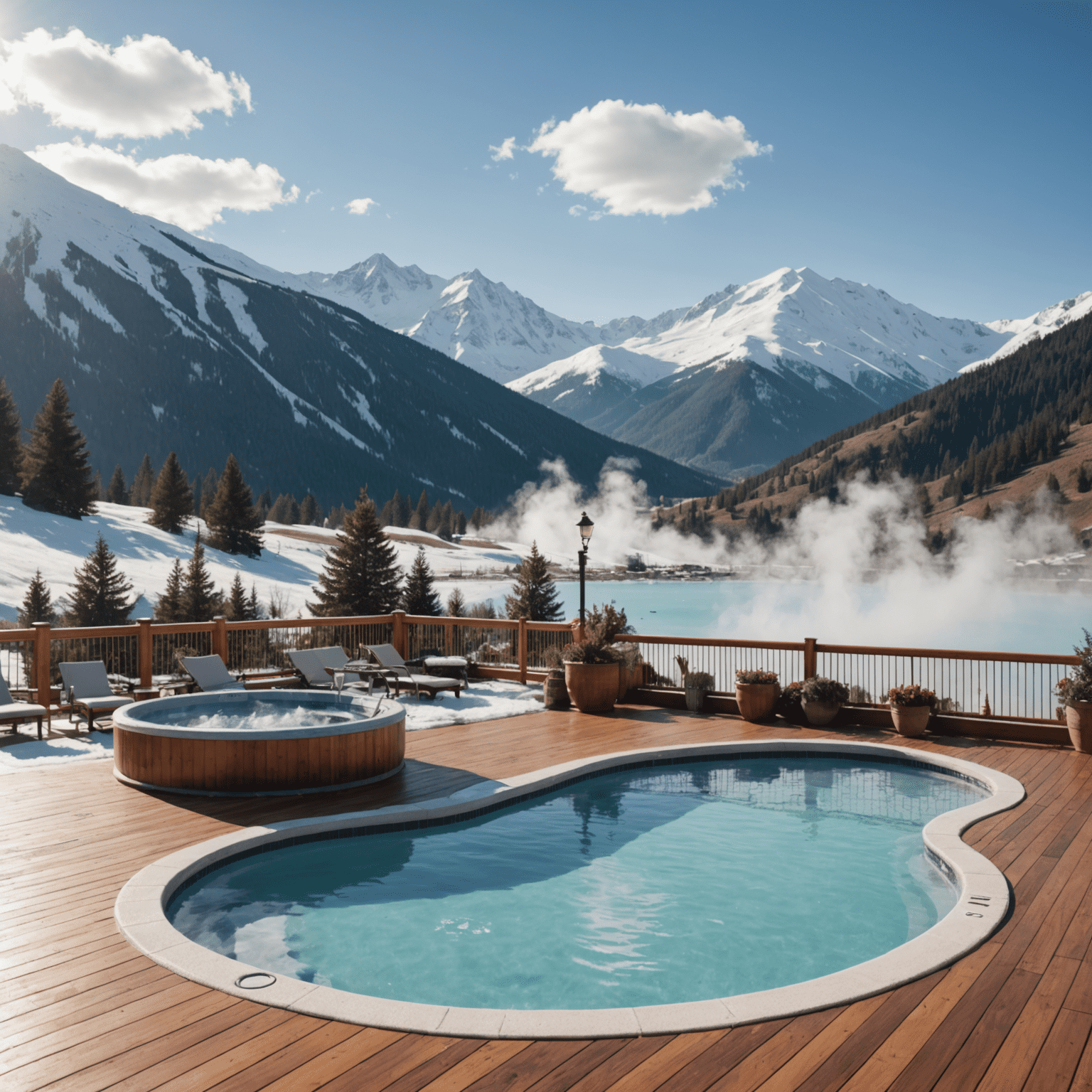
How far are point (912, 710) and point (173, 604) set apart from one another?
103 feet

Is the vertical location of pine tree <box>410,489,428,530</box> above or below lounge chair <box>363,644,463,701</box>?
above

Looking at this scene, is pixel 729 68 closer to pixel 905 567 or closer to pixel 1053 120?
pixel 1053 120

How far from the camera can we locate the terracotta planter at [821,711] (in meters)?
10.2

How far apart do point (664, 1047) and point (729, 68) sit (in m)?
14.7

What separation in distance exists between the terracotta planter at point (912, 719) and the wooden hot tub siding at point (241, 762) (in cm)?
631

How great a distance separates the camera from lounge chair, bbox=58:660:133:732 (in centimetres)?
918

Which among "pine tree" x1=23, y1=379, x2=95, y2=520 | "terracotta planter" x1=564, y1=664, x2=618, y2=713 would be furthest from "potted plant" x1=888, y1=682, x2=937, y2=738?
"pine tree" x1=23, y1=379, x2=95, y2=520

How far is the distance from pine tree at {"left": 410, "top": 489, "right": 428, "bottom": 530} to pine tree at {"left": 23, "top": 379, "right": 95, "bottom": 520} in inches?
2321

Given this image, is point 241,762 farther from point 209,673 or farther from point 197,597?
point 197,597

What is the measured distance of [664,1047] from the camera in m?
3.13

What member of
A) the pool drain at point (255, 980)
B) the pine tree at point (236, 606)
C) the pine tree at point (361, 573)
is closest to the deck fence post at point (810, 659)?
the pool drain at point (255, 980)

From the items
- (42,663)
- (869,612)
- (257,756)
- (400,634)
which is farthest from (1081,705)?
(869,612)

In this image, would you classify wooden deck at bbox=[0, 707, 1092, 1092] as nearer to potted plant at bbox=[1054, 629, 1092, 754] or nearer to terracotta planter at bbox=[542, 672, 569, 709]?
potted plant at bbox=[1054, 629, 1092, 754]

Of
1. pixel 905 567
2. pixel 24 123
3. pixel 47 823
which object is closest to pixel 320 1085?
pixel 47 823
